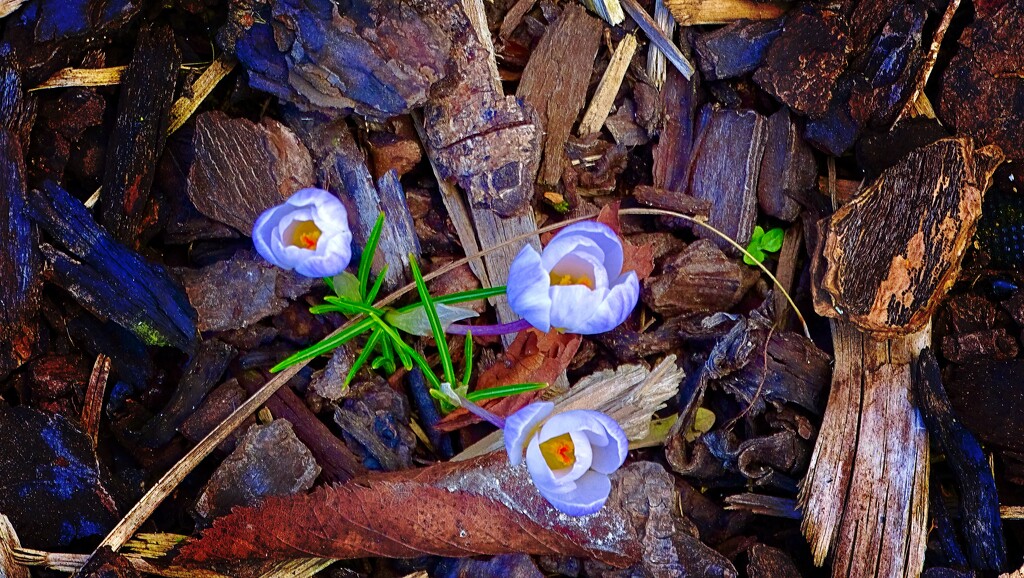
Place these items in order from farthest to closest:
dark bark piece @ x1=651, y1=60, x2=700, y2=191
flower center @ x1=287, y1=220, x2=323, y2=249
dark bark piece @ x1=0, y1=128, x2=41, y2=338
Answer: dark bark piece @ x1=651, y1=60, x2=700, y2=191 < dark bark piece @ x1=0, y1=128, x2=41, y2=338 < flower center @ x1=287, y1=220, x2=323, y2=249

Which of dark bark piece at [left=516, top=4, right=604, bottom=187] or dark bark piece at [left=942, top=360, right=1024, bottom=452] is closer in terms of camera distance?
dark bark piece at [left=942, top=360, right=1024, bottom=452]

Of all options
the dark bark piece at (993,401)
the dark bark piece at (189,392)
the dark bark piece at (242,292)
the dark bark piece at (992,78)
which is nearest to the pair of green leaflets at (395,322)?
the dark bark piece at (242,292)

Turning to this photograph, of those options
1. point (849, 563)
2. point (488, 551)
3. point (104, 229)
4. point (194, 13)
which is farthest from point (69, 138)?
point (849, 563)

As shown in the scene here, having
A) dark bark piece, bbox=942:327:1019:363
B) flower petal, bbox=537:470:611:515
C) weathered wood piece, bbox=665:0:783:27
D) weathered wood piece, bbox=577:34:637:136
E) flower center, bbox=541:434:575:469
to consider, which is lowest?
flower petal, bbox=537:470:611:515

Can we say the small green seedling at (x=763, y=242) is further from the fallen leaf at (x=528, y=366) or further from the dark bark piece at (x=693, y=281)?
the fallen leaf at (x=528, y=366)

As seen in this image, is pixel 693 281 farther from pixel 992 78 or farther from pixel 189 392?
pixel 189 392

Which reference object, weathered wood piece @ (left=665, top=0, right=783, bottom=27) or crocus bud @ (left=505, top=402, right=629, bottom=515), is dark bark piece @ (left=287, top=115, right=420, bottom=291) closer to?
crocus bud @ (left=505, top=402, right=629, bottom=515)

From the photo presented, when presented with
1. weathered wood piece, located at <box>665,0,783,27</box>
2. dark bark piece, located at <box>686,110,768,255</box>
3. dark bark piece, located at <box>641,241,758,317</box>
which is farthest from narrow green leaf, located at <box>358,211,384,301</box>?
weathered wood piece, located at <box>665,0,783,27</box>
